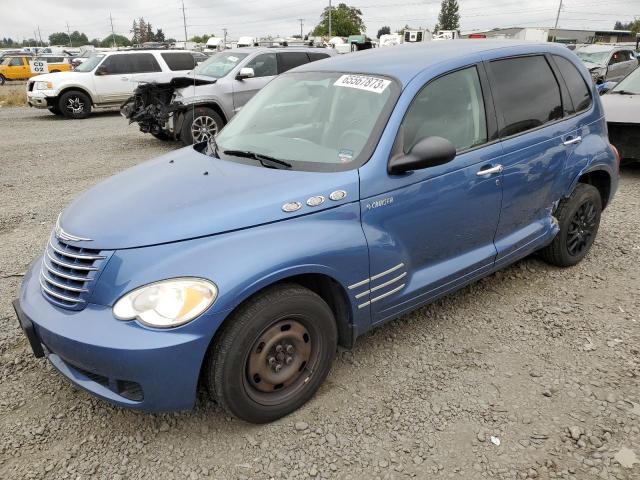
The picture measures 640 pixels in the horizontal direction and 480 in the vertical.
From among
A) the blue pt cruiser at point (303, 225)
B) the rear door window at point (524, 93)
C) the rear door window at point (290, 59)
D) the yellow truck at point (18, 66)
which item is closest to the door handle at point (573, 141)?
the blue pt cruiser at point (303, 225)

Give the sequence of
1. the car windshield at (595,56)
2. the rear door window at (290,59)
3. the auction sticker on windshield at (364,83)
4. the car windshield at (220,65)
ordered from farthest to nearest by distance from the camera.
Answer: the car windshield at (595,56) → the rear door window at (290,59) → the car windshield at (220,65) → the auction sticker on windshield at (364,83)

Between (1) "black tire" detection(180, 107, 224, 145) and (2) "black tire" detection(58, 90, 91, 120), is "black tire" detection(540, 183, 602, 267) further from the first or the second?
(2) "black tire" detection(58, 90, 91, 120)

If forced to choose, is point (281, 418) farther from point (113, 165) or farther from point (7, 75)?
point (7, 75)

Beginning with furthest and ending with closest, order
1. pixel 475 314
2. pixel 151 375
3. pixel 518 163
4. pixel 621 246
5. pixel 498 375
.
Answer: pixel 621 246 < pixel 475 314 < pixel 518 163 < pixel 498 375 < pixel 151 375

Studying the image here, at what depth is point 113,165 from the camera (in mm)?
8602

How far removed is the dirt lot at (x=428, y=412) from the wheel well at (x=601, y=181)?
788mm

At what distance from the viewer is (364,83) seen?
10.1ft

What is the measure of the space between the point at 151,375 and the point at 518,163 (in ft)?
8.70

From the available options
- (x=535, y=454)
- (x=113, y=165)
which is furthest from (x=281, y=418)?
(x=113, y=165)

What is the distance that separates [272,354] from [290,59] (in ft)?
30.1


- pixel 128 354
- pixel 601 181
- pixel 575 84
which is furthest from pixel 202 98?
pixel 128 354

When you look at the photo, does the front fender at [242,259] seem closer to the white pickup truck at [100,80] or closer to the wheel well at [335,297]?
the wheel well at [335,297]

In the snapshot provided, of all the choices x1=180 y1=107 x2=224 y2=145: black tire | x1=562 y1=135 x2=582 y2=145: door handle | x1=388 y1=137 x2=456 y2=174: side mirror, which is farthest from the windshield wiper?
x1=180 y1=107 x2=224 y2=145: black tire

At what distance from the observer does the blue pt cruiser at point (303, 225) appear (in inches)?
88.1
